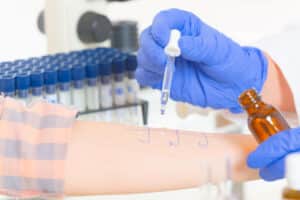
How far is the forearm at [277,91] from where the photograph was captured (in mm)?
1169

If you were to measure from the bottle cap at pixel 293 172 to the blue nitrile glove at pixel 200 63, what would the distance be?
13.9 inches

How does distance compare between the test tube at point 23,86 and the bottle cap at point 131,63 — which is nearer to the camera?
the test tube at point 23,86

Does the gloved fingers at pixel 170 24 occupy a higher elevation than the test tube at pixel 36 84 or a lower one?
higher

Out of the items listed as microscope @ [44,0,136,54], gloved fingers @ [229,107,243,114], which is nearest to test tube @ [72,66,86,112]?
microscope @ [44,0,136,54]

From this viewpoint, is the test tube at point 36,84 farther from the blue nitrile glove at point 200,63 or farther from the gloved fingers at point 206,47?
the gloved fingers at point 206,47

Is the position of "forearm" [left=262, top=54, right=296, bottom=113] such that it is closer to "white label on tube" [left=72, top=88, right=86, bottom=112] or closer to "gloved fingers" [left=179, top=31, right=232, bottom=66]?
"gloved fingers" [left=179, top=31, right=232, bottom=66]

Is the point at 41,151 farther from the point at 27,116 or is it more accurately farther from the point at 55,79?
the point at 55,79

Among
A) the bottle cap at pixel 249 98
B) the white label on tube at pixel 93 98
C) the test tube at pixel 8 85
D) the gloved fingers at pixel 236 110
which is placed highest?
the bottle cap at pixel 249 98

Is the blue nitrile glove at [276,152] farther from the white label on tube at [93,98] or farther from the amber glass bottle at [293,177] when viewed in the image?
the white label on tube at [93,98]

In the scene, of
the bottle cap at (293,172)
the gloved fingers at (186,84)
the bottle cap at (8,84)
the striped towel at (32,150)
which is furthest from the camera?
the bottle cap at (8,84)

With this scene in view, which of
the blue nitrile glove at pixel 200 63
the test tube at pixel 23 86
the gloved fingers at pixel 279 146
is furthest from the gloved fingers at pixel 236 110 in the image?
the test tube at pixel 23 86

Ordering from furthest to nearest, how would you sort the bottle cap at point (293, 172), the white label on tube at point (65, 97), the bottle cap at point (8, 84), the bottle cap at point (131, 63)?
the bottle cap at point (131, 63) < the white label on tube at point (65, 97) < the bottle cap at point (8, 84) < the bottle cap at point (293, 172)

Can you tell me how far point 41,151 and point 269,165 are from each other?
0.32m

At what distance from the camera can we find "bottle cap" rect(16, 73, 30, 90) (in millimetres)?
1295
